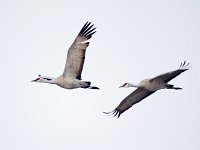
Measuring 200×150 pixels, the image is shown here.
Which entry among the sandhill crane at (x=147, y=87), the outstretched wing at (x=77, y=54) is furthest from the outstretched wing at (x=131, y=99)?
the outstretched wing at (x=77, y=54)

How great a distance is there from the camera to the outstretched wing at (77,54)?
31.9 meters

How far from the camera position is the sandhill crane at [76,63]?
3191 centimetres

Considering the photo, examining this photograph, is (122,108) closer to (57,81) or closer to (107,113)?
(107,113)

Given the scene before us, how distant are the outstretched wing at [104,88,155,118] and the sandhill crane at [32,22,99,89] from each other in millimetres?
1667

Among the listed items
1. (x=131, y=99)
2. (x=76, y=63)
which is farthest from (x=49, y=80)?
(x=131, y=99)

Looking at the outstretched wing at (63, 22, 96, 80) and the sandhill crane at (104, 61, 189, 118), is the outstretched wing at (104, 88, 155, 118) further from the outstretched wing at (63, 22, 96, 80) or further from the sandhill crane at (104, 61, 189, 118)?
the outstretched wing at (63, 22, 96, 80)

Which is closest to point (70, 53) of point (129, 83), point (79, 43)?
point (79, 43)

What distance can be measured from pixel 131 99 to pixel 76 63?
2.71 meters

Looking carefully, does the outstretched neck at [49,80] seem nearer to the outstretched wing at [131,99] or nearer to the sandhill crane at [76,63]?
the sandhill crane at [76,63]

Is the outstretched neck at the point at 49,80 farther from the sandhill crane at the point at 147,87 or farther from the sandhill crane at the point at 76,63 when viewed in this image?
the sandhill crane at the point at 147,87

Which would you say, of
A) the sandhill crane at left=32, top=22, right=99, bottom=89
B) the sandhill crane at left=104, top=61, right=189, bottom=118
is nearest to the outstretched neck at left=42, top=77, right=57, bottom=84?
the sandhill crane at left=32, top=22, right=99, bottom=89

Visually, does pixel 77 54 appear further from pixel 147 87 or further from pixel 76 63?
pixel 147 87

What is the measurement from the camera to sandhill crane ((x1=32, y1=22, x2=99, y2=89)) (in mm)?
31906

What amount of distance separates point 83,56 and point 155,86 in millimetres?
2738
